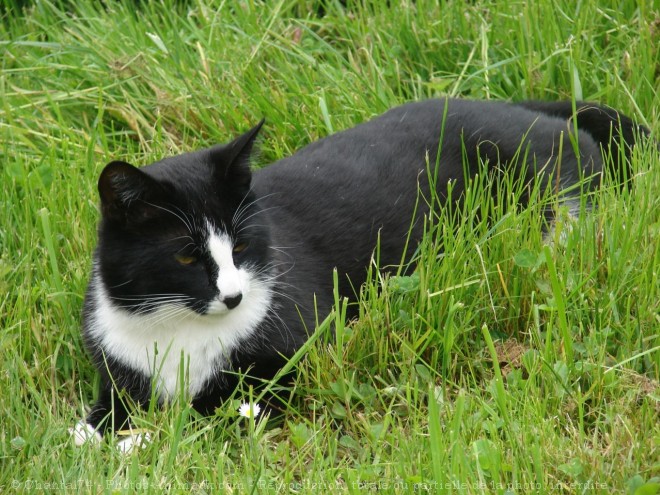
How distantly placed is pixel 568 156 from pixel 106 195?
188cm

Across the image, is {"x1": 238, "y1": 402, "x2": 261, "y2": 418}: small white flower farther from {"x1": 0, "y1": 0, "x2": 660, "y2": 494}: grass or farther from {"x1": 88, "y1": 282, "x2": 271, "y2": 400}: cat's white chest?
{"x1": 88, "y1": 282, "x2": 271, "y2": 400}: cat's white chest

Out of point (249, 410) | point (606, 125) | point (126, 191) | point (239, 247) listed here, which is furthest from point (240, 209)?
point (606, 125)

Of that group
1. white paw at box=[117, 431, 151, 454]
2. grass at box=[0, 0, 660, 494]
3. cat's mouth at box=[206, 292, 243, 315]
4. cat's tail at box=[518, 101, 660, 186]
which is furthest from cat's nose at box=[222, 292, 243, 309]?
cat's tail at box=[518, 101, 660, 186]

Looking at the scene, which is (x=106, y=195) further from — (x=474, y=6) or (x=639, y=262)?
(x=474, y=6)

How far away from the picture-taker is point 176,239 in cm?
268

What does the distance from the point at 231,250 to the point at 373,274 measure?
71 centimetres

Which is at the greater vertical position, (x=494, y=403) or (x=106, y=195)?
(x=106, y=195)

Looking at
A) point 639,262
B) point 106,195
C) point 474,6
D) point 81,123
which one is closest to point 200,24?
point 81,123

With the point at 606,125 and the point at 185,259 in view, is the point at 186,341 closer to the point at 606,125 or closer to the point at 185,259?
the point at 185,259

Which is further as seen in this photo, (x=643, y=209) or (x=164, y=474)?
(x=643, y=209)

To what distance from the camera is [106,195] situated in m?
2.65

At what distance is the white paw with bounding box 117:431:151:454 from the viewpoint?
102 inches

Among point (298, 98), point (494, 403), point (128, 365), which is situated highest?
point (298, 98)

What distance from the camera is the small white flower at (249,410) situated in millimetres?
2508
